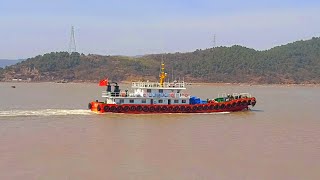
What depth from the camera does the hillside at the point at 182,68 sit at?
6334 inches

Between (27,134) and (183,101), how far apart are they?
15910 millimetres

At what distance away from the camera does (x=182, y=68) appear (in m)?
172

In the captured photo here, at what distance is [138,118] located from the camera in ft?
123

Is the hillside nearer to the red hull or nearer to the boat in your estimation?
the red hull

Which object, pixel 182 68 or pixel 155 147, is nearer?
pixel 155 147

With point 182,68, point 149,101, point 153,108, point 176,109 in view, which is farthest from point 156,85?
point 182,68

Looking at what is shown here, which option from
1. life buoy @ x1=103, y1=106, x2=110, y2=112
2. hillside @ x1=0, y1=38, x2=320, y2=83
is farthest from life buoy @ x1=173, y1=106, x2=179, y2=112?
hillside @ x1=0, y1=38, x2=320, y2=83

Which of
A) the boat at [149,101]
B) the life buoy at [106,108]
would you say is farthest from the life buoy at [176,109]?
the life buoy at [106,108]

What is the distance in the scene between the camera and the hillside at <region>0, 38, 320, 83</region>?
6334 inches

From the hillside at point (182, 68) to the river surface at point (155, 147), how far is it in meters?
121

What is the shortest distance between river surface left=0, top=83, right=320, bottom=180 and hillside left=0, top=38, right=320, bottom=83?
121 metres

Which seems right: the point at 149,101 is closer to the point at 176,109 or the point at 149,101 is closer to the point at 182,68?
the point at 176,109

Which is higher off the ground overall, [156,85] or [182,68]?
[182,68]

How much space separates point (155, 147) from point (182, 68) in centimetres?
14757
